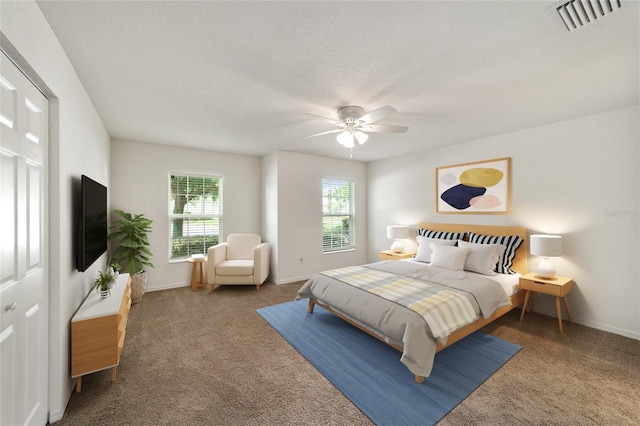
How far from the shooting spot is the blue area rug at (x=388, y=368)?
1847 mm

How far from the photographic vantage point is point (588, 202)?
3137mm

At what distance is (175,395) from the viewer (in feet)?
6.44

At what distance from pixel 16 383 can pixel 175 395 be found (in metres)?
0.93

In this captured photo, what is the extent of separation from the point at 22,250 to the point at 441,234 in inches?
185

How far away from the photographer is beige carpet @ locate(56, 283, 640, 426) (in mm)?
1763

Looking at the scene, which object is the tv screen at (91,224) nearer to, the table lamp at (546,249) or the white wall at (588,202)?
the table lamp at (546,249)

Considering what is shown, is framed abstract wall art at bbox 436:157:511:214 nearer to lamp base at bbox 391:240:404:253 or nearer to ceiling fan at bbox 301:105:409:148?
lamp base at bbox 391:240:404:253

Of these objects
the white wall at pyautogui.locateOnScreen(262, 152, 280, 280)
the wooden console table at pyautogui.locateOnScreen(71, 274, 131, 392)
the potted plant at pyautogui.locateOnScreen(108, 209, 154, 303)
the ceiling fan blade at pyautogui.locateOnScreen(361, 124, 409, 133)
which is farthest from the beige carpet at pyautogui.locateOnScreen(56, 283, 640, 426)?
the ceiling fan blade at pyautogui.locateOnScreen(361, 124, 409, 133)

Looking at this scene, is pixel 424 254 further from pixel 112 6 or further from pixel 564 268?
pixel 112 6

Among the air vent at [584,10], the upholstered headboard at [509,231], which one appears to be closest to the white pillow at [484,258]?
the upholstered headboard at [509,231]

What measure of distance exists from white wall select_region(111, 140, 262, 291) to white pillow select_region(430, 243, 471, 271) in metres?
3.65

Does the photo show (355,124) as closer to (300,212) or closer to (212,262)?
(300,212)

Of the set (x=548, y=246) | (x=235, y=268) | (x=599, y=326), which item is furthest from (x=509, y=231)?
(x=235, y=268)

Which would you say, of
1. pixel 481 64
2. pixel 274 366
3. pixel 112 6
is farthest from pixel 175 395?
pixel 481 64
